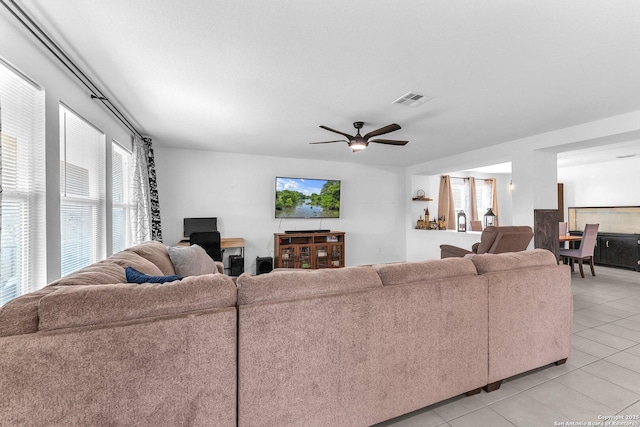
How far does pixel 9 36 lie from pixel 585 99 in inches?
191

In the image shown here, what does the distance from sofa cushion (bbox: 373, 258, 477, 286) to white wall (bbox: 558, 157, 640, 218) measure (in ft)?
23.4

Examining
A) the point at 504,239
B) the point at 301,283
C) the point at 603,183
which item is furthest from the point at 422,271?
the point at 603,183

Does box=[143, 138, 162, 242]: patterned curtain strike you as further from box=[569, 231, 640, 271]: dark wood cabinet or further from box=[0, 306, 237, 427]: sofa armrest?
box=[569, 231, 640, 271]: dark wood cabinet

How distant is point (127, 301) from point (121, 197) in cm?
327

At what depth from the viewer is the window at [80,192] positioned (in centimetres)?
234

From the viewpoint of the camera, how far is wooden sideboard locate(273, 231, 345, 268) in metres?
5.50

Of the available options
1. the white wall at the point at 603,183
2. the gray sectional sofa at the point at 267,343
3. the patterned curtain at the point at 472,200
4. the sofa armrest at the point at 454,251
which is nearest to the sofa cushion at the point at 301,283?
the gray sectional sofa at the point at 267,343

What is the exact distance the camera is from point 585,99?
293 centimetres

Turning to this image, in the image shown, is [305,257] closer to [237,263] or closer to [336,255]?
[336,255]

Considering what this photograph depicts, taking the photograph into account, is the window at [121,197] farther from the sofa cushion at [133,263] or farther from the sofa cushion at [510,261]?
the sofa cushion at [510,261]

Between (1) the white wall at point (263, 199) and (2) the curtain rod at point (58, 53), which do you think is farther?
(1) the white wall at point (263, 199)

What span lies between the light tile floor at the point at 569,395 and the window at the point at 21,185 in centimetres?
243

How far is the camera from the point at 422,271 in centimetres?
167

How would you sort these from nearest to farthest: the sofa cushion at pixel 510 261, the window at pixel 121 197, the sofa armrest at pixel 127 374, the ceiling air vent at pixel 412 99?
the sofa armrest at pixel 127 374 < the sofa cushion at pixel 510 261 < the ceiling air vent at pixel 412 99 < the window at pixel 121 197
